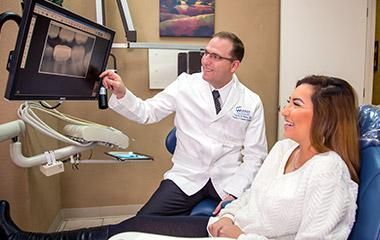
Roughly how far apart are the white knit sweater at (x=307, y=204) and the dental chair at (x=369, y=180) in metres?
0.03

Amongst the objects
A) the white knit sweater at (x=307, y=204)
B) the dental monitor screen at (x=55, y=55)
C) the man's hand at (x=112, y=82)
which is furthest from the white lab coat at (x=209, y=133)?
the white knit sweater at (x=307, y=204)

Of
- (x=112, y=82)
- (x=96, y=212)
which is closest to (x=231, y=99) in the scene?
(x=112, y=82)

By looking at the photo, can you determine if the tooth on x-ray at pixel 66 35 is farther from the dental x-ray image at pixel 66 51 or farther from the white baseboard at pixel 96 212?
the white baseboard at pixel 96 212

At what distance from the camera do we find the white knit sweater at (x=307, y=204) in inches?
40.2

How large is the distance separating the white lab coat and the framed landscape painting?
914mm

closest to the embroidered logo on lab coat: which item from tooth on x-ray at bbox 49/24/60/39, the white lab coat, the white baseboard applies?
the white lab coat

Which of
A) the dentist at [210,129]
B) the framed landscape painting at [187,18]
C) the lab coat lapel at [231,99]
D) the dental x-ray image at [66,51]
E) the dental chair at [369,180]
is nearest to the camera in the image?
the dental chair at [369,180]

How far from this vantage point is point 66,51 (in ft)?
3.90

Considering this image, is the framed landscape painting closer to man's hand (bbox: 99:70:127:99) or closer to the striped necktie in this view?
the striped necktie

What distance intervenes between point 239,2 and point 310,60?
78 centimetres

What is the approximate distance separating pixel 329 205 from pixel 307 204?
0.22 feet

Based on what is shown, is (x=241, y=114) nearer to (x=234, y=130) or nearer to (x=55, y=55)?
(x=234, y=130)

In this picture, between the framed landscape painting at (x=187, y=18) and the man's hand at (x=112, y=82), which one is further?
the framed landscape painting at (x=187, y=18)

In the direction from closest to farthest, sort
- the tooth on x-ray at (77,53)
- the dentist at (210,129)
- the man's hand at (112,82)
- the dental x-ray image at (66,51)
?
the dental x-ray image at (66,51)
the tooth on x-ray at (77,53)
the man's hand at (112,82)
the dentist at (210,129)
